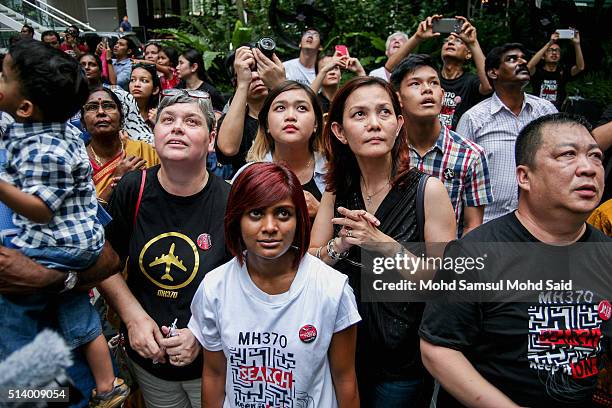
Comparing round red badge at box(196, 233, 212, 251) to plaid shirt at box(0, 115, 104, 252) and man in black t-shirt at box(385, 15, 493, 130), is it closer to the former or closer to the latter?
plaid shirt at box(0, 115, 104, 252)

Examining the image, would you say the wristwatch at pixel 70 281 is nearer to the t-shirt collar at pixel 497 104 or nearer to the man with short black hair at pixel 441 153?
the man with short black hair at pixel 441 153

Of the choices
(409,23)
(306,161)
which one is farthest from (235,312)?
(409,23)

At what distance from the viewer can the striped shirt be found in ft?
12.8

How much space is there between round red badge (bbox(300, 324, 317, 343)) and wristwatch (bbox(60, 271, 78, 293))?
915 mm

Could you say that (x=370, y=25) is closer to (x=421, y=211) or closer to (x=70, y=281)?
(x=421, y=211)

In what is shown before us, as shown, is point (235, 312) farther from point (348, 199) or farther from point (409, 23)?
point (409, 23)

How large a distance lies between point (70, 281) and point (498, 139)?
10.4 ft

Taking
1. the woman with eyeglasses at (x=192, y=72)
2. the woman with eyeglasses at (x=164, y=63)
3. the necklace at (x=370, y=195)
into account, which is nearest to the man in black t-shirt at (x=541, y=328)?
the necklace at (x=370, y=195)

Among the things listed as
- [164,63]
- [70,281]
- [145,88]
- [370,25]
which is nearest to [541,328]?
[70,281]

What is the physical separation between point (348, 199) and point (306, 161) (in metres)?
0.64

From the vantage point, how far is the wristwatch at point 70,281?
6.65 ft

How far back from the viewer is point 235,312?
2.00 metres

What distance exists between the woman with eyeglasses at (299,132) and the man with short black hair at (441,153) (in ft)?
1.91

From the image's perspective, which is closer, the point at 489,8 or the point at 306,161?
the point at 306,161
